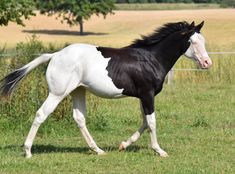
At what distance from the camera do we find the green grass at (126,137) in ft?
28.0

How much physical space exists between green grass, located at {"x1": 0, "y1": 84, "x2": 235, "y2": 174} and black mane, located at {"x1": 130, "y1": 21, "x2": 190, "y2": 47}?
1.69 meters

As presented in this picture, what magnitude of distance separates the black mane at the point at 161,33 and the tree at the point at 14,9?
7411 millimetres

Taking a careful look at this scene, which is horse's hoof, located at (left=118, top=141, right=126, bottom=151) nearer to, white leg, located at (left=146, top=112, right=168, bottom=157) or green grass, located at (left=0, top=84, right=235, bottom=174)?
green grass, located at (left=0, top=84, right=235, bottom=174)

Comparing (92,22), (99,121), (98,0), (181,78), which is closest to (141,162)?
(99,121)

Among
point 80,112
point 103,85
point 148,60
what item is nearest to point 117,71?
point 103,85

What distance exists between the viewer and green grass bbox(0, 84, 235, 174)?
8.55m

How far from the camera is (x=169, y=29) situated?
9.72m

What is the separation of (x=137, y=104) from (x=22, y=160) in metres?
7.40

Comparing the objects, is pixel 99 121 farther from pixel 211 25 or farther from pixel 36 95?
pixel 211 25

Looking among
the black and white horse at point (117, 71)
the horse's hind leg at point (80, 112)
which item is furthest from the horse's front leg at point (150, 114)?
the horse's hind leg at point (80, 112)

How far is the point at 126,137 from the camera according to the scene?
11.4 m

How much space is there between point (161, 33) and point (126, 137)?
2436mm

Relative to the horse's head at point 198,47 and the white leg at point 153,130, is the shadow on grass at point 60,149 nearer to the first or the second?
the white leg at point 153,130

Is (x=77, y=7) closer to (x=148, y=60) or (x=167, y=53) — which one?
(x=167, y=53)
